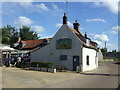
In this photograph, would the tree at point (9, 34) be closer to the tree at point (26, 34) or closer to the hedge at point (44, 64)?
the tree at point (26, 34)

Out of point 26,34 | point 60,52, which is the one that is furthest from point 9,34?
point 60,52

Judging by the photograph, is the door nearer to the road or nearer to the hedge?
the hedge

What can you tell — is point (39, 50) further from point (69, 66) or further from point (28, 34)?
point (28, 34)

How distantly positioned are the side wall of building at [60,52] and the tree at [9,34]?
136 feet

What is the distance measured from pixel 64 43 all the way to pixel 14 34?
51.9 metres

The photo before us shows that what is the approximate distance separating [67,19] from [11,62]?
1140 centimetres

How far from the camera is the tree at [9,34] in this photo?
224ft

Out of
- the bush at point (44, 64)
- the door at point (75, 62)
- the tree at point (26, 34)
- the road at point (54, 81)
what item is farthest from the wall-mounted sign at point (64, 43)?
the tree at point (26, 34)

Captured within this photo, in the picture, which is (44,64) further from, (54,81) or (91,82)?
(91,82)

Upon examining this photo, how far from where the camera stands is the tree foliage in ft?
221

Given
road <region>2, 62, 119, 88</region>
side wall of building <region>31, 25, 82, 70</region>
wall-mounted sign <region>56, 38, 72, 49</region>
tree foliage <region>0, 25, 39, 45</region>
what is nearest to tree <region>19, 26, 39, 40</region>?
tree foliage <region>0, 25, 39, 45</region>

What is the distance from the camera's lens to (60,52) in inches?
1046

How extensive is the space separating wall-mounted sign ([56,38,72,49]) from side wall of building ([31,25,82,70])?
0.44m

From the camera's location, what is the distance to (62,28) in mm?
26750
